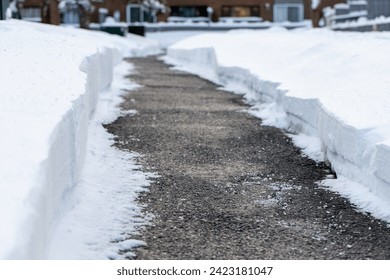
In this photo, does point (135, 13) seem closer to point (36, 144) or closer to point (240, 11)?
point (240, 11)

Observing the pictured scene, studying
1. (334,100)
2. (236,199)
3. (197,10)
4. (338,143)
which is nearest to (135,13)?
(197,10)

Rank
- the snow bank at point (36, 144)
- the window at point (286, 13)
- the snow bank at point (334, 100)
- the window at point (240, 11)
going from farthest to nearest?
the window at point (240, 11)
the window at point (286, 13)
the snow bank at point (334, 100)
the snow bank at point (36, 144)

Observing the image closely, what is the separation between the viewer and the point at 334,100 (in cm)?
827

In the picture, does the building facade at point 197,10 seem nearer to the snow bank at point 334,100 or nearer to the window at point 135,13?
the window at point 135,13

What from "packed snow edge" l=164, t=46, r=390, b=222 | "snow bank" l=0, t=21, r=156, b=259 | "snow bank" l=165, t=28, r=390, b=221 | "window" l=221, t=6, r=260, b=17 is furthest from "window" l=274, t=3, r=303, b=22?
"snow bank" l=0, t=21, r=156, b=259

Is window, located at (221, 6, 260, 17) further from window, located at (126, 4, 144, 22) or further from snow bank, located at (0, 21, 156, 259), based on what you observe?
snow bank, located at (0, 21, 156, 259)

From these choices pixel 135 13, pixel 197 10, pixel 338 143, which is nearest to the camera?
pixel 338 143

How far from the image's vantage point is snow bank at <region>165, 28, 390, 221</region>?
6.11 meters

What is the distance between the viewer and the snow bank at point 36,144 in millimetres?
3615

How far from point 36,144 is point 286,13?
2369 inches

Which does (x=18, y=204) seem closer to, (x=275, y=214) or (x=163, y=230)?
(x=163, y=230)

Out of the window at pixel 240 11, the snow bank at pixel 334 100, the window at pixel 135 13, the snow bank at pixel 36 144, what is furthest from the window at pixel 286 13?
the snow bank at pixel 36 144

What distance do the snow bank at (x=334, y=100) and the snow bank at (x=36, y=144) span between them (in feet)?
8.05
